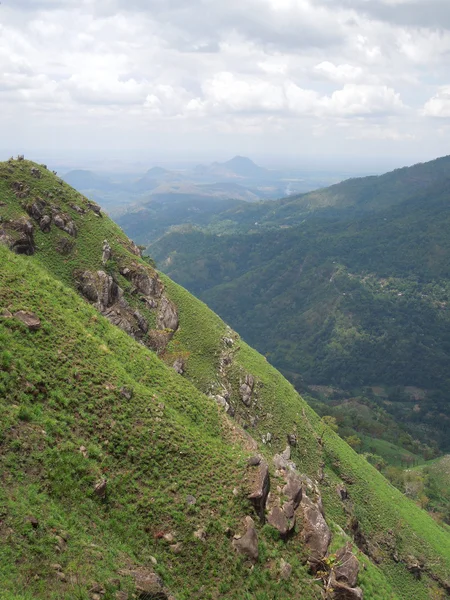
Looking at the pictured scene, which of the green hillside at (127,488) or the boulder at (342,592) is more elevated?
the green hillside at (127,488)

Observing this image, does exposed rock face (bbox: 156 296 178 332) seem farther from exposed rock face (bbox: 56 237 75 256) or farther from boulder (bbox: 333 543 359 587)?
boulder (bbox: 333 543 359 587)

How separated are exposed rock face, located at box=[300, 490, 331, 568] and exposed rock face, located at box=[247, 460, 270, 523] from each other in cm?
382

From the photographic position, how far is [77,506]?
2412 centimetres

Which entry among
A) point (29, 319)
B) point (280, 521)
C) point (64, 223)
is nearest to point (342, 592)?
point (280, 521)

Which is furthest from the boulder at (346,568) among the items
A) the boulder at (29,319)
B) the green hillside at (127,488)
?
the boulder at (29,319)

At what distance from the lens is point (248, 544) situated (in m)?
27.6

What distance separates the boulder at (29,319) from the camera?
31.8m

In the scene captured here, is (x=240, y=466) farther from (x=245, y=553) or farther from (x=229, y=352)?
(x=229, y=352)

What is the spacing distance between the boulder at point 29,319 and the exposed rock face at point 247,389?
34.4m

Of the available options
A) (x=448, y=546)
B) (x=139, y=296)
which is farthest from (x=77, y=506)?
(x=448, y=546)

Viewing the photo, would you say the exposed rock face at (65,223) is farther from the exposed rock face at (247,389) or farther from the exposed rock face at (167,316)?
the exposed rock face at (247,389)

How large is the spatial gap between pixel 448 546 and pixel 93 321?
214ft

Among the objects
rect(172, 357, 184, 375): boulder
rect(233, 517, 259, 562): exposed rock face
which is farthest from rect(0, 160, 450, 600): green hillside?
rect(172, 357, 184, 375): boulder

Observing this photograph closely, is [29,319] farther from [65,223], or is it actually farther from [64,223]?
[65,223]
